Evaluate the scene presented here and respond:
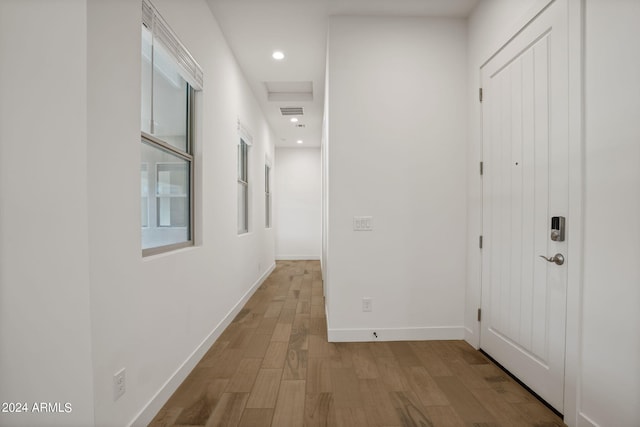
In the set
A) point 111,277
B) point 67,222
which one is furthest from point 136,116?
point 111,277

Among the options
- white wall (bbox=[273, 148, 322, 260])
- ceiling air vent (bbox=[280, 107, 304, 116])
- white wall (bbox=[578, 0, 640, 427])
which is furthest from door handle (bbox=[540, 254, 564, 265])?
white wall (bbox=[273, 148, 322, 260])

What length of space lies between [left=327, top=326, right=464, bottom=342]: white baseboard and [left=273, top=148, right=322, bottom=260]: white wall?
5009 millimetres

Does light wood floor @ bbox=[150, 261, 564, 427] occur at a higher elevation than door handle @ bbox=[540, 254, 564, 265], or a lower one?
lower

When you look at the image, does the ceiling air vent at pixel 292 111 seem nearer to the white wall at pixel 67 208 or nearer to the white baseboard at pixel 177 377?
the white baseboard at pixel 177 377

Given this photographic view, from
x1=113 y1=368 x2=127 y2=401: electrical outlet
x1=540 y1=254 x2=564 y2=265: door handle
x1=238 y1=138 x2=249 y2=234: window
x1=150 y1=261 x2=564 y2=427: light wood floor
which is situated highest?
x1=238 y1=138 x2=249 y2=234: window

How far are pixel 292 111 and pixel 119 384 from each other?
449cm

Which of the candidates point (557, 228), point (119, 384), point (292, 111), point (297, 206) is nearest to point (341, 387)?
point (119, 384)

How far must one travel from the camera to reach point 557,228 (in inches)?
65.2

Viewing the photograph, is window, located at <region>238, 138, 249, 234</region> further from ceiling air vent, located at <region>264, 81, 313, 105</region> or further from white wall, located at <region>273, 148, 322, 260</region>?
white wall, located at <region>273, 148, 322, 260</region>

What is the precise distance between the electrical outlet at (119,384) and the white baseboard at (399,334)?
5.39 ft

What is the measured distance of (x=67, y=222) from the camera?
3.85 ft

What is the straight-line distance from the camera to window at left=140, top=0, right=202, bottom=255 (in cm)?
173

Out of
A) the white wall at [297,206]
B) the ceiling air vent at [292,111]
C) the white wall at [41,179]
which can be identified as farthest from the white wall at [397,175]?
the white wall at [297,206]

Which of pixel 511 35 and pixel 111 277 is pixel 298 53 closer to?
pixel 511 35
